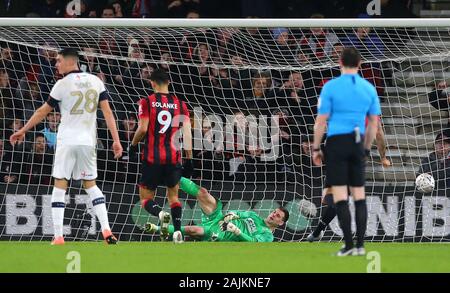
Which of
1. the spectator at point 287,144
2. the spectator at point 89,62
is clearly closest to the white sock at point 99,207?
the spectator at point 89,62

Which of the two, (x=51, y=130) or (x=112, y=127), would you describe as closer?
(x=112, y=127)

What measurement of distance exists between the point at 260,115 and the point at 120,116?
1964mm

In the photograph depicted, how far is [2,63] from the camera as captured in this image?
19156 millimetres

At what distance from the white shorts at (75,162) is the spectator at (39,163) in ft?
9.92

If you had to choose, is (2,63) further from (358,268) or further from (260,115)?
(358,268)

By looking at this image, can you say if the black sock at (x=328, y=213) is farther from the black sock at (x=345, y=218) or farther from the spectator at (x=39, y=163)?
the spectator at (x=39, y=163)

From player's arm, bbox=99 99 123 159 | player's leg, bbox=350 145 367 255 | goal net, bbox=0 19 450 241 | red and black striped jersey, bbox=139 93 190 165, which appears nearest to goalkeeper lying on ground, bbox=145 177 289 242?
goal net, bbox=0 19 450 241

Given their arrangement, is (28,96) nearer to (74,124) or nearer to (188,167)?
(188,167)

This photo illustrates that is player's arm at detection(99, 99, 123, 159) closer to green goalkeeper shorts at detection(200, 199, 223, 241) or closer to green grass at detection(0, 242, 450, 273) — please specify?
green grass at detection(0, 242, 450, 273)

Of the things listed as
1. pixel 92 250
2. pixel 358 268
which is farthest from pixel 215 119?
pixel 358 268

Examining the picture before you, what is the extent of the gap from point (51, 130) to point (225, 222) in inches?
112

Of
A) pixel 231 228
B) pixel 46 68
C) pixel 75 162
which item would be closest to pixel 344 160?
pixel 75 162

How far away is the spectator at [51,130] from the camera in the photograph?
60.3 feet

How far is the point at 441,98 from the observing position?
742 inches
